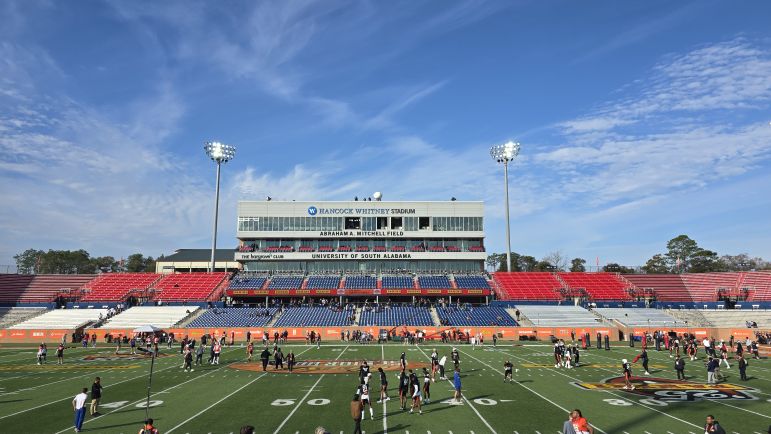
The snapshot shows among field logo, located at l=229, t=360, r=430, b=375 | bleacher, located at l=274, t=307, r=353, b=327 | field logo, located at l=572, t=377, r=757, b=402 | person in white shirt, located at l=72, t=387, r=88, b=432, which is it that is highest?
bleacher, located at l=274, t=307, r=353, b=327

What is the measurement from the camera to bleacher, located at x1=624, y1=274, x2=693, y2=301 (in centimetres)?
Result: 7656

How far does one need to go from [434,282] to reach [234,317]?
98.6 feet

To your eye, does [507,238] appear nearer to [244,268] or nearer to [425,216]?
[425,216]

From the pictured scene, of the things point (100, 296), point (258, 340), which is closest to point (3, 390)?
point (258, 340)

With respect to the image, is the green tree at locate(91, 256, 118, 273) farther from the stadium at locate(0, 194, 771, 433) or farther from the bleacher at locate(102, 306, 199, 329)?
the bleacher at locate(102, 306, 199, 329)

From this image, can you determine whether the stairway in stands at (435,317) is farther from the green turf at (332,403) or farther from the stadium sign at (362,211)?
the green turf at (332,403)

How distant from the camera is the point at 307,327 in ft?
192

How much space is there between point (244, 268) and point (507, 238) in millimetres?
44345

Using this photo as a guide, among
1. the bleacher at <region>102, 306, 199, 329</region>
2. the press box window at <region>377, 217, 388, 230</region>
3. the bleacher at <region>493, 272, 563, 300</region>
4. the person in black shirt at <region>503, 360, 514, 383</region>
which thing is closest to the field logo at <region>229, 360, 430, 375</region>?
the person in black shirt at <region>503, 360, 514, 383</region>

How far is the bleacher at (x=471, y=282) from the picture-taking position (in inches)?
2968

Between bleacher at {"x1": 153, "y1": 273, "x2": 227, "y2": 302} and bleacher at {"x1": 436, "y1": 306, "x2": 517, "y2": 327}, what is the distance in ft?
120

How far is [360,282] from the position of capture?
255ft

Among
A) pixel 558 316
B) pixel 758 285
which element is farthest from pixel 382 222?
pixel 758 285

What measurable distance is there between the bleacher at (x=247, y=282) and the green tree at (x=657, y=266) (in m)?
108
